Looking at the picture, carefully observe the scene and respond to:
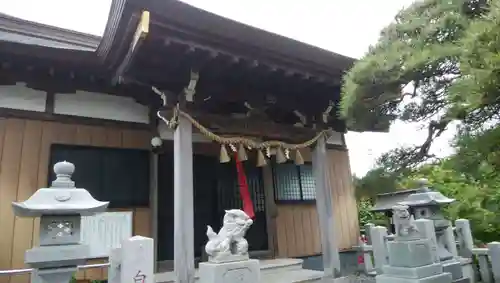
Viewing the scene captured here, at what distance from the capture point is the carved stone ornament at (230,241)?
4258 millimetres

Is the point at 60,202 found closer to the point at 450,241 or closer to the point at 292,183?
the point at 292,183

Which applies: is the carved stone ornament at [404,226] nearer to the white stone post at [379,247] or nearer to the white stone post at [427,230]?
the white stone post at [427,230]

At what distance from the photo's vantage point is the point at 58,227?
3.37 m

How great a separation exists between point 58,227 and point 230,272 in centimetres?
201

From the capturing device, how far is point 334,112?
729 centimetres

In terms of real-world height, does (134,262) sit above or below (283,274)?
above

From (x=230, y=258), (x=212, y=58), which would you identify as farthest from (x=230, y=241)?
(x=212, y=58)

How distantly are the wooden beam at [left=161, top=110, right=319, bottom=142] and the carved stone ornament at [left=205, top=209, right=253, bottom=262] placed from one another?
177cm

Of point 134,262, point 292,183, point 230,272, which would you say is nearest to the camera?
point 134,262

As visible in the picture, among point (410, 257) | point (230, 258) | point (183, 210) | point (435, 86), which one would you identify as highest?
point (435, 86)

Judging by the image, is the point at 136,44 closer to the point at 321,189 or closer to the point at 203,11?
the point at 203,11

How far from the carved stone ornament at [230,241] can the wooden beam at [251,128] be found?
1.77 meters

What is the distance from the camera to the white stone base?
4102 mm

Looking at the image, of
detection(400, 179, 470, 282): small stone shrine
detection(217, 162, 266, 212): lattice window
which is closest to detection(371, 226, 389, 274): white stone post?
detection(400, 179, 470, 282): small stone shrine
